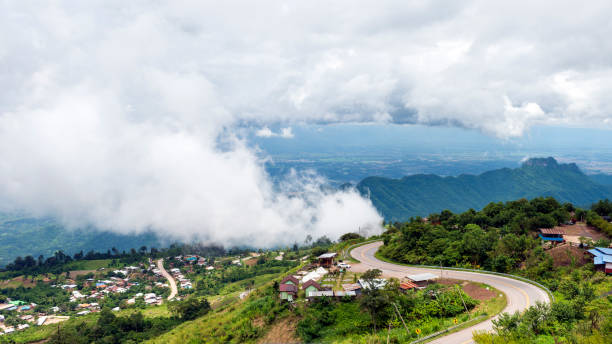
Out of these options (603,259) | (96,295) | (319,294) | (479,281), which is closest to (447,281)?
(479,281)

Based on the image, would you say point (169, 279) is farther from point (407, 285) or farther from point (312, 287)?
point (407, 285)

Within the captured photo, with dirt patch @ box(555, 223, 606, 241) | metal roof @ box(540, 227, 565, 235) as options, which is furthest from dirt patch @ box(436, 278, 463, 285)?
dirt patch @ box(555, 223, 606, 241)

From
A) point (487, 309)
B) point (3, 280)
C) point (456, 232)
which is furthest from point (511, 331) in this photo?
point (3, 280)

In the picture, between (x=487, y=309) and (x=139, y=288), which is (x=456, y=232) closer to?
(x=487, y=309)

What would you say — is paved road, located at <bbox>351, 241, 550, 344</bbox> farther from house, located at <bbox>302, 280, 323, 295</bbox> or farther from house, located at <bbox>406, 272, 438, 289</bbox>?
house, located at <bbox>302, 280, 323, 295</bbox>

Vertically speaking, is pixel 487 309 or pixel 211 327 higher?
pixel 487 309

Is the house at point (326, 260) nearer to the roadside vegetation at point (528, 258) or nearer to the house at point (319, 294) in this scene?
the roadside vegetation at point (528, 258)
